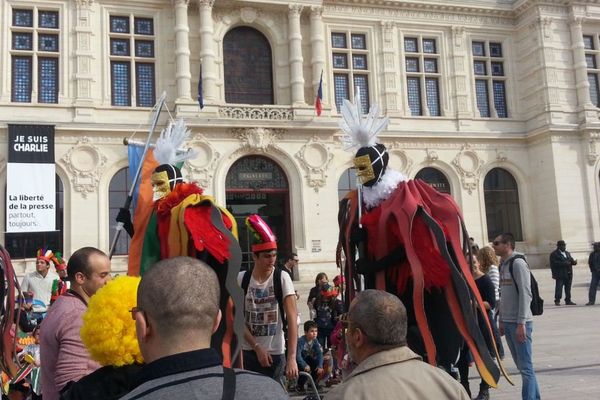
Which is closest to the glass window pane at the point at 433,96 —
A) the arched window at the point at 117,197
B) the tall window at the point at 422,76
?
the tall window at the point at 422,76

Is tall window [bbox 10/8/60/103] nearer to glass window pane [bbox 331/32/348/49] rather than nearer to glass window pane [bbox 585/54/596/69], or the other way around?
glass window pane [bbox 331/32/348/49]

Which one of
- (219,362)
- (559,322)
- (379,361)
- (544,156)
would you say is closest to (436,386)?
(379,361)

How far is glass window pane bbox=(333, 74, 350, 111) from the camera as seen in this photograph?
77.0ft

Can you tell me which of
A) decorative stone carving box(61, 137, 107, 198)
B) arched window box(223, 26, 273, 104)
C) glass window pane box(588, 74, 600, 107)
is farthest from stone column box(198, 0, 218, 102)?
glass window pane box(588, 74, 600, 107)

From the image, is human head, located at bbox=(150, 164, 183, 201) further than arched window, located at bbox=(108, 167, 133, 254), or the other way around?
arched window, located at bbox=(108, 167, 133, 254)

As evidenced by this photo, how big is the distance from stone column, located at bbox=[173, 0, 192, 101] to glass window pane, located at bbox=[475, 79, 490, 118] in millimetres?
12998

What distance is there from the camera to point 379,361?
226cm

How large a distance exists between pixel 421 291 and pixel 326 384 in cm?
445

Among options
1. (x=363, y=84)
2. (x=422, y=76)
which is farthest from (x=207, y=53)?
(x=422, y=76)

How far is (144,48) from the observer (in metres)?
21.6

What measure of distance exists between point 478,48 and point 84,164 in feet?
58.4

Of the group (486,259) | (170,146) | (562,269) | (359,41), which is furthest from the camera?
(359,41)

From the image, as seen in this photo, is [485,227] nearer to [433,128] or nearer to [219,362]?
[433,128]

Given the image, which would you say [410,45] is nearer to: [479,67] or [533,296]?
[479,67]
